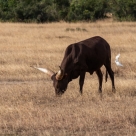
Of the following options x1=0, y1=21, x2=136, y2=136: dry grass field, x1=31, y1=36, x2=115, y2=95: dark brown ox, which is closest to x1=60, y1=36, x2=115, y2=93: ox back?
x1=31, y1=36, x2=115, y2=95: dark brown ox

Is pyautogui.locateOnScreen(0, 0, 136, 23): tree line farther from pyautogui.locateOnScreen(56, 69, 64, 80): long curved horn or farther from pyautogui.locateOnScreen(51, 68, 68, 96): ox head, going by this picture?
pyautogui.locateOnScreen(56, 69, 64, 80): long curved horn

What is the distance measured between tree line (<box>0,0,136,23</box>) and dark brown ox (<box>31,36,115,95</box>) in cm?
3287

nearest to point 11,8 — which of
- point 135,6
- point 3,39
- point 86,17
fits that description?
point 86,17

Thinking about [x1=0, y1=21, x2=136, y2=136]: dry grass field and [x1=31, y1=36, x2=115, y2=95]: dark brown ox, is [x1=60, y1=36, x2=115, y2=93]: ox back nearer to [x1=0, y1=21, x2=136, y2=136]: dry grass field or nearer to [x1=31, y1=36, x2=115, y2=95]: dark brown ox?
[x1=31, y1=36, x2=115, y2=95]: dark brown ox

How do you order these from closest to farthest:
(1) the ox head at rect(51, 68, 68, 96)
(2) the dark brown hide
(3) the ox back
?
(1) the ox head at rect(51, 68, 68, 96) → (2) the dark brown hide → (3) the ox back

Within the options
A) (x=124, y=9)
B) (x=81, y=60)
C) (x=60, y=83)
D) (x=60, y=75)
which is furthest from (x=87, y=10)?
(x=60, y=75)

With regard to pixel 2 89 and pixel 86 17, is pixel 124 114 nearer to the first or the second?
pixel 2 89

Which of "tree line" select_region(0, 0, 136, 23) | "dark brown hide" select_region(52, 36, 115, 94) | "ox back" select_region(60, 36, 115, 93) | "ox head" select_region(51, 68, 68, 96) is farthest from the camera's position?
"tree line" select_region(0, 0, 136, 23)

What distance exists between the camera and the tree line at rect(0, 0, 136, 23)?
46.4m

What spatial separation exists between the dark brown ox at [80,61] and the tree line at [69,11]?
3287 cm

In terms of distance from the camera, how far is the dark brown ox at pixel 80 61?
428 inches

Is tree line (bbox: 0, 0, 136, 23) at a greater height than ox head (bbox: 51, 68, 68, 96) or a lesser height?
lesser

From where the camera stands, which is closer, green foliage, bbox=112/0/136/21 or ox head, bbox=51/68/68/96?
ox head, bbox=51/68/68/96

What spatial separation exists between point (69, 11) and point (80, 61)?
37998 mm
